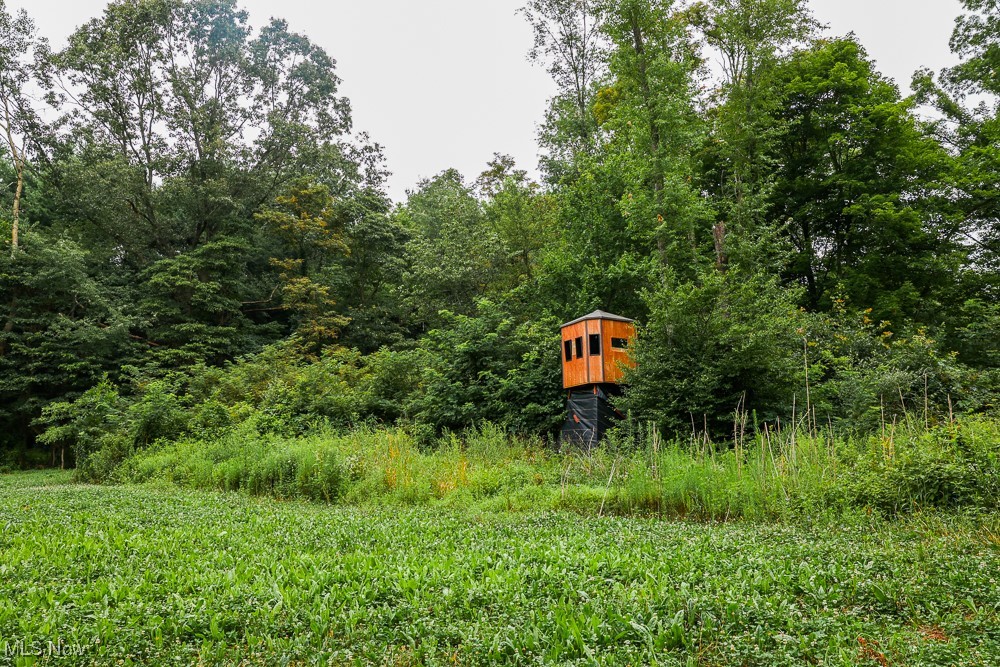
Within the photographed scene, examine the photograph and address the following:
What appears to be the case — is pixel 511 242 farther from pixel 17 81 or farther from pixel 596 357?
pixel 17 81

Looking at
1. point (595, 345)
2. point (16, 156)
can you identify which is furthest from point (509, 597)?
point (16, 156)

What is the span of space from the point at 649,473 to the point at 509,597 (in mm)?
4100

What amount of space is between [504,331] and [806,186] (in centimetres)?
Result: 1215

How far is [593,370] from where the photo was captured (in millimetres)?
12055

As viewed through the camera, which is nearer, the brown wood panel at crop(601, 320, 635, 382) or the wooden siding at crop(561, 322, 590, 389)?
the brown wood panel at crop(601, 320, 635, 382)

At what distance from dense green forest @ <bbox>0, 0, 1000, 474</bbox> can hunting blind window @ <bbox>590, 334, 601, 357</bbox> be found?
1058 mm

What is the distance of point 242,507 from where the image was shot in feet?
24.3

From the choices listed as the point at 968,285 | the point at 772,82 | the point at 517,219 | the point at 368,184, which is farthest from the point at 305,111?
the point at 968,285

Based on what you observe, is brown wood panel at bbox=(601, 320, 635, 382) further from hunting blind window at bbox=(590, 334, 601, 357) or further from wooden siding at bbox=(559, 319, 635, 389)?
hunting blind window at bbox=(590, 334, 601, 357)

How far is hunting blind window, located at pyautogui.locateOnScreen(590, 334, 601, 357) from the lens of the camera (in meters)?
12.2

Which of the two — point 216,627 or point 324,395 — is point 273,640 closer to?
point 216,627

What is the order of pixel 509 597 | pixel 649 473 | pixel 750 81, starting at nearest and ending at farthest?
pixel 509 597 < pixel 649 473 < pixel 750 81

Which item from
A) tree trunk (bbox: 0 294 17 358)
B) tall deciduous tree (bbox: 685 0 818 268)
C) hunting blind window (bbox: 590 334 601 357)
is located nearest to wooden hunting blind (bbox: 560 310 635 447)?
hunting blind window (bbox: 590 334 601 357)

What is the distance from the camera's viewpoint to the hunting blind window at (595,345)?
1219cm
